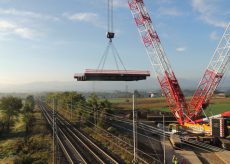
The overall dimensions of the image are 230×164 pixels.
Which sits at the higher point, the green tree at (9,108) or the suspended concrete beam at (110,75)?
the suspended concrete beam at (110,75)

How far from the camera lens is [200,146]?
1296 inches

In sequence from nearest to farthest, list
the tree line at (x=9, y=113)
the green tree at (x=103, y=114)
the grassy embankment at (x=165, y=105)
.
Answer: the green tree at (x=103, y=114) < the tree line at (x=9, y=113) < the grassy embankment at (x=165, y=105)

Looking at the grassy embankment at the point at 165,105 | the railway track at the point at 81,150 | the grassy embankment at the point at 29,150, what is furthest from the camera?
the grassy embankment at the point at 165,105

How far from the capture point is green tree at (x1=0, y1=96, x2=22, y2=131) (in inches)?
1943

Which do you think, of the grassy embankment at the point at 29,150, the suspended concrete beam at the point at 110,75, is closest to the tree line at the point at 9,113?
the grassy embankment at the point at 29,150

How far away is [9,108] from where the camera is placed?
5125 centimetres

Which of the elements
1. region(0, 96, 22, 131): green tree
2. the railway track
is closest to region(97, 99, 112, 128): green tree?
the railway track

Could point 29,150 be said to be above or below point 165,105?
below

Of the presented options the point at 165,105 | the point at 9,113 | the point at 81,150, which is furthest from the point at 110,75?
the point at 165,105

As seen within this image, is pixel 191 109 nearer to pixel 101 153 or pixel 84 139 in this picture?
pixel 84 139

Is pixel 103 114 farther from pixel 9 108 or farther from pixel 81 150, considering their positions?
pixel 9 108

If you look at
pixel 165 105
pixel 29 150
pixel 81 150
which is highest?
pixel 165 105

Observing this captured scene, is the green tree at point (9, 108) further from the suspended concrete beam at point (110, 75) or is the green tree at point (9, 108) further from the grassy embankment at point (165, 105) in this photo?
the grassy embankment at point (165, 105)

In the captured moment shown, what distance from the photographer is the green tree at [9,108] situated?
4934cm
